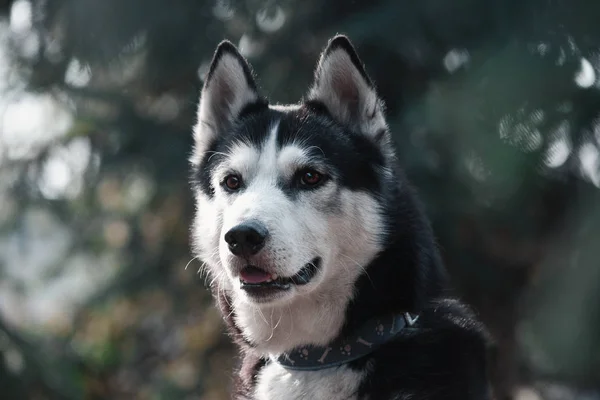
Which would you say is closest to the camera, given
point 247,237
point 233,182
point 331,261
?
point 247,237

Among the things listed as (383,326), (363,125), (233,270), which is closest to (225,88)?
(363,125)

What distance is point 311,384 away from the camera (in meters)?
2.61

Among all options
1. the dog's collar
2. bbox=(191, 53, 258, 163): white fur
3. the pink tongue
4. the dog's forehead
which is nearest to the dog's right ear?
bbox=(191, 53, 258, 163): white fur

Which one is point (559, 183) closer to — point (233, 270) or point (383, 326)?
point (383, 326)

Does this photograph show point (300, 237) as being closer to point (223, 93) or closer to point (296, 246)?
point (296, 246)

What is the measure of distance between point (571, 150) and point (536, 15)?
0.75 metres

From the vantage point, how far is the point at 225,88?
10.8 ft

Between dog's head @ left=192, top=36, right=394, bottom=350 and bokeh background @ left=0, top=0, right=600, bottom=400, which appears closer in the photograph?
dog's head @ left=192, top=36, right=394, bottom=350

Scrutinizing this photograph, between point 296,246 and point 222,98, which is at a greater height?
point 222,98

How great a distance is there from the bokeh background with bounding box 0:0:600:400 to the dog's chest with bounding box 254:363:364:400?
2.93 ft

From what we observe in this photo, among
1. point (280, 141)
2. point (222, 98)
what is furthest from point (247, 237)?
point (222, 98)

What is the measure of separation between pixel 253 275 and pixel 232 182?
47 centimetres

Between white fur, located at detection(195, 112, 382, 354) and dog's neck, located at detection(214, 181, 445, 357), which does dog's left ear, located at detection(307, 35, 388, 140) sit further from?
dog's neck, located at detection(214, 181, 445, 357)

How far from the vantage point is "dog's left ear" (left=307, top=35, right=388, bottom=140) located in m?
2.96
